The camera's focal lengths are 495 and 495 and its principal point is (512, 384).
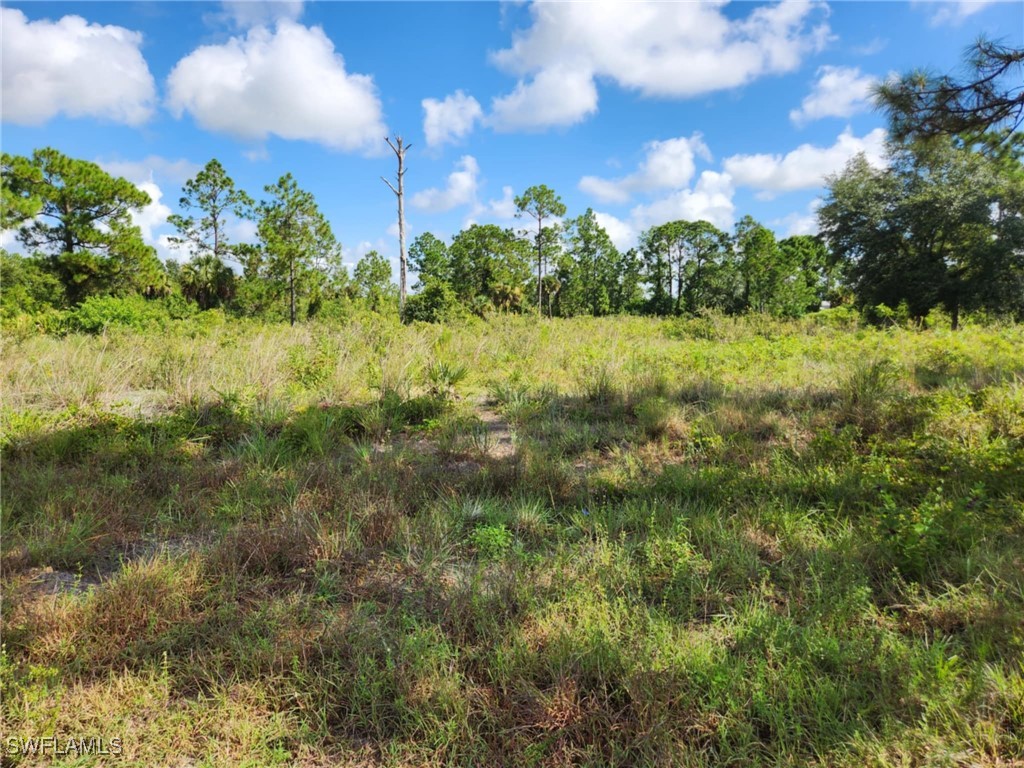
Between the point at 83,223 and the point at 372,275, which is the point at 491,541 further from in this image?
the point at 372,275

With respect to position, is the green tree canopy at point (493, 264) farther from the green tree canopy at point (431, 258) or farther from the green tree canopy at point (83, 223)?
the green tree canopy at point (83, 223)

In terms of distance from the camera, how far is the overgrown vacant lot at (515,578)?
1.73 meters

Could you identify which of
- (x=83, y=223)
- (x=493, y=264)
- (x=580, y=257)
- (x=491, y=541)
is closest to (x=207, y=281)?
(x=83, y=223)

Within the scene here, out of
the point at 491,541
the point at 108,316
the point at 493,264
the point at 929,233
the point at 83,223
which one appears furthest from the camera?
the point at 493,264

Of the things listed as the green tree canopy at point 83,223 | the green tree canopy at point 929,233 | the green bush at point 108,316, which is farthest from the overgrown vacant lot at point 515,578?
the green tree canopy at point 83,223

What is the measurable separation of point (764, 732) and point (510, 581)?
119cm

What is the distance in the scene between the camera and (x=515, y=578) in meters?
2.51

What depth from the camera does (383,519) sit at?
10.3 feet

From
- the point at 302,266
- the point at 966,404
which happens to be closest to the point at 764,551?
the point at 966,404

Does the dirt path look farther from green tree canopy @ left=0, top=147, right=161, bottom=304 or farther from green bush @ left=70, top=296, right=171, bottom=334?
green tree canopy @ left=0, top=147, right=161, bottom=304

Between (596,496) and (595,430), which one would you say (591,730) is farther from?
(595,430)

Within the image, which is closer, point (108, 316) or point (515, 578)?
point (515, 578)

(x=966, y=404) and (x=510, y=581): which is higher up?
(x=966, y=404)

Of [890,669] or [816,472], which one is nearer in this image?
[890,669]
